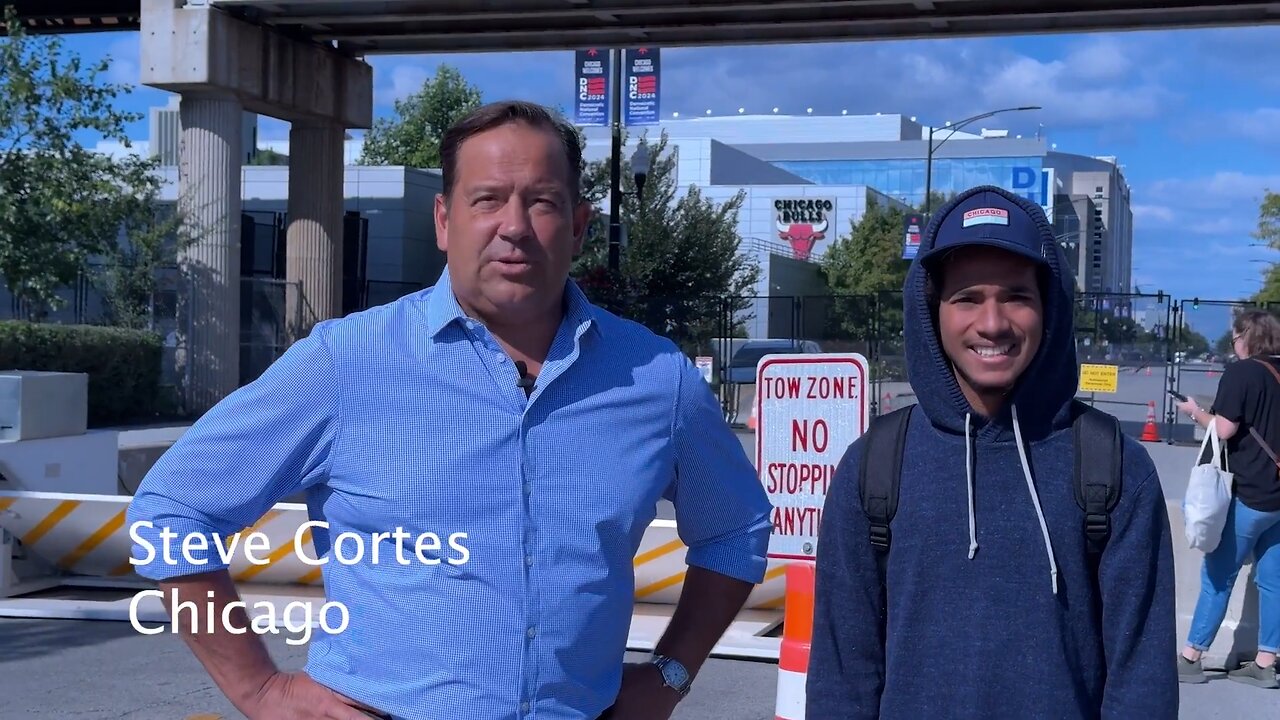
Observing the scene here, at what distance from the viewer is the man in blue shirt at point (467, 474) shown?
7.88 ft

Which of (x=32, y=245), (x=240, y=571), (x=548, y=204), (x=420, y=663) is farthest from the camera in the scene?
(x=32, y=245)

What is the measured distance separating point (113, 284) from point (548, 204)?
22.9 meters

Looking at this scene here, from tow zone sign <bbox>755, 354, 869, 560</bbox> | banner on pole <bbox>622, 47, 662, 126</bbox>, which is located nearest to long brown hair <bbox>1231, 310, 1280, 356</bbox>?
tow zone sign <bbox>755, 354, 869, 560</bbox>

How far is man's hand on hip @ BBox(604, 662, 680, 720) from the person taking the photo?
8.55 ft

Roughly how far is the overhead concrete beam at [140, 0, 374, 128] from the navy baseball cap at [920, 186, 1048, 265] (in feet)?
72.7

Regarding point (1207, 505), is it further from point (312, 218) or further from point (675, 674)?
point (312, 218)

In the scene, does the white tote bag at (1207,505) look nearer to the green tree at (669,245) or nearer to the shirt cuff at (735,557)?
the shirt cuff at (735,557)

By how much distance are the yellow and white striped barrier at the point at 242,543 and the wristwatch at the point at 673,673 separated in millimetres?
5943

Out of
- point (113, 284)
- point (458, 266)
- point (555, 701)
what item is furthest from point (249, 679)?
point (113, 284)

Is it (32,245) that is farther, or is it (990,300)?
(32,245)

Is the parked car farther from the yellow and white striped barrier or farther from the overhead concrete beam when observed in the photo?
the yellow and white striped barrier

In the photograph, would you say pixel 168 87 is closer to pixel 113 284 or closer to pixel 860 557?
pixel 113 284

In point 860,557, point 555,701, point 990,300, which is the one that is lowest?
point 555,701

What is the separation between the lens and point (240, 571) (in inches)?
372
